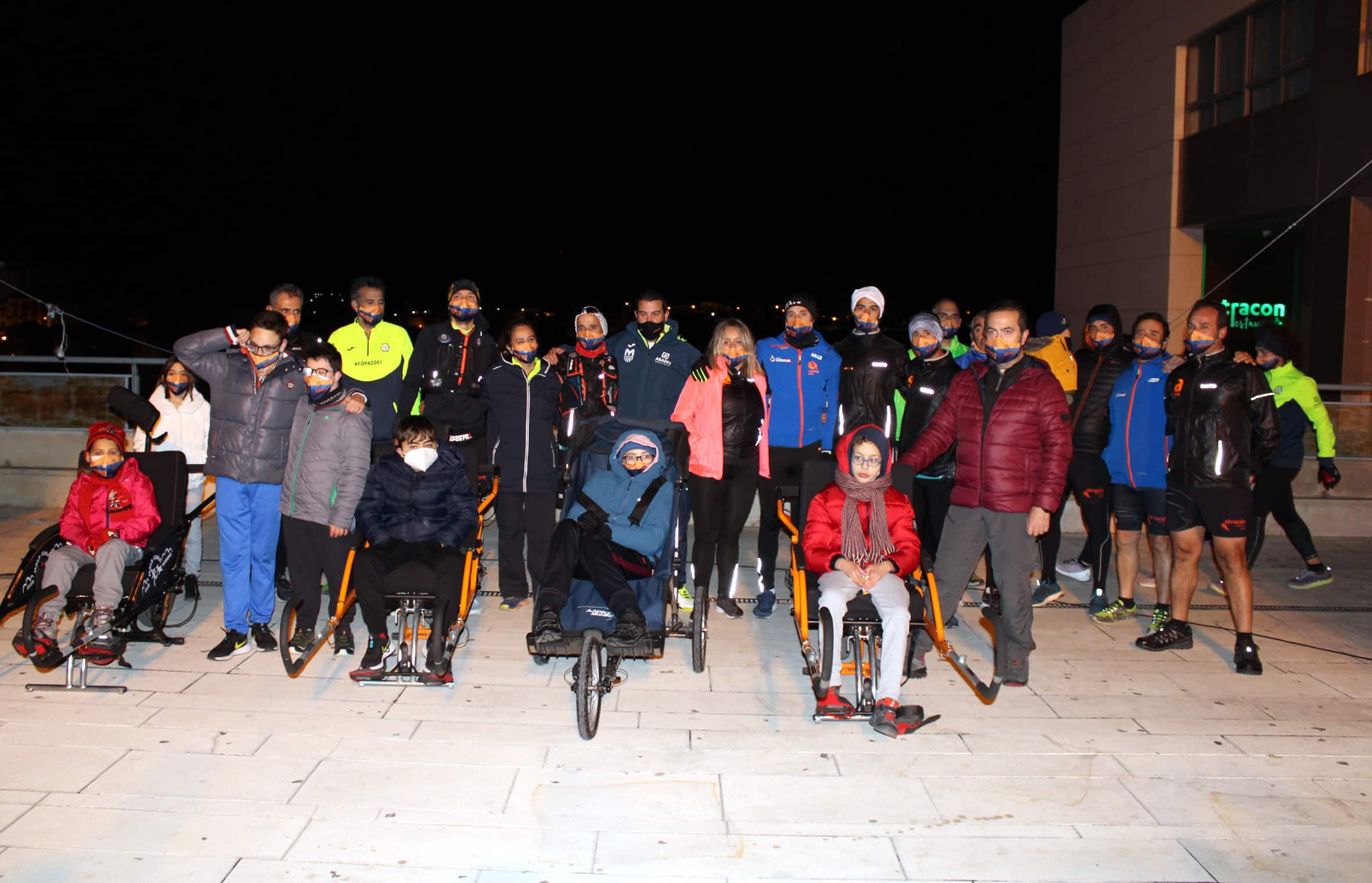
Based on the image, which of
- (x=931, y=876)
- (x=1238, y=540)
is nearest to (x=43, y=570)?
(x=931, y=876)

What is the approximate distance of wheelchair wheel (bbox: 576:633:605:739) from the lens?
4.13 meters

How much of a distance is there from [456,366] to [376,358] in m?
0.53

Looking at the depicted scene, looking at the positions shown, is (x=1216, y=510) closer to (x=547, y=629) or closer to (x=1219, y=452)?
(x=1219, y=452)

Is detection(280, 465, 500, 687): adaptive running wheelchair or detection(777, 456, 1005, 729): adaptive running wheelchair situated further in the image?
detection(280, 465, 500, 687): adaptive running wheelchair

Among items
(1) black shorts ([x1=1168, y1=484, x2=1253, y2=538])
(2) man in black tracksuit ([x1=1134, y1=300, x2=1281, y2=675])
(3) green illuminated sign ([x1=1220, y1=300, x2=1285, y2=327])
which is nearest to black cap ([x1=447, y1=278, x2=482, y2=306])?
(2) man in black tracksuit ([x1=1134, y1=300, x2=1281, y2=675])

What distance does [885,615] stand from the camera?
4477 mm

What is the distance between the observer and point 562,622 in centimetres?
480

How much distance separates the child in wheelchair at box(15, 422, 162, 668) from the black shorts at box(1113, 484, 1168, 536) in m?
5.51

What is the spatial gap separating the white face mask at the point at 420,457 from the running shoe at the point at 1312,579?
607 centimetres

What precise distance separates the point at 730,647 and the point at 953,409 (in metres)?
1.82

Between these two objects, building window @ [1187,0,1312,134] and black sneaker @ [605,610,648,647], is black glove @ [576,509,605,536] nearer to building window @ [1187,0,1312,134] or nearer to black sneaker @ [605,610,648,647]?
black sneaker @ [605,610,648,647]

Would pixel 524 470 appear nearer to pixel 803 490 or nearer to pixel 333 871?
pixel 803 490

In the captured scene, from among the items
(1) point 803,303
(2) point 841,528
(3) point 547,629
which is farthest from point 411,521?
(1) point 803,303

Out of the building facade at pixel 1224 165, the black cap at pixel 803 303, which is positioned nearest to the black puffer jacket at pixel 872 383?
the black cap at pixel 803 303
